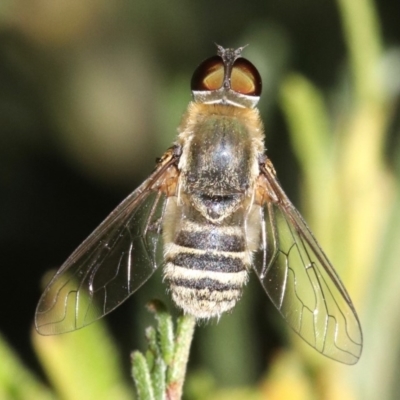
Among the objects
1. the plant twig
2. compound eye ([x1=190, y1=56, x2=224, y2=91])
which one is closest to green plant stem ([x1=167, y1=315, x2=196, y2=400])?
the plant twig

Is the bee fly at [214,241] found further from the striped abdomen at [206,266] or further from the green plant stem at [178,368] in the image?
the green plant stem at [178,368]

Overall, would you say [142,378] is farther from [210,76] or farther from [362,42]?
[362,42]

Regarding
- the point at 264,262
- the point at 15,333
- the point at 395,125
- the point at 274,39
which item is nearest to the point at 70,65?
the point at 274,39

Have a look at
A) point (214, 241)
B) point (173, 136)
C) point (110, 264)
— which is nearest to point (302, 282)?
point (214, 241)

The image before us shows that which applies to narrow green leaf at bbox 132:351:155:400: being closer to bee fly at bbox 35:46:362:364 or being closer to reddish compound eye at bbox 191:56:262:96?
bee fly at bbox 35:46:362:364

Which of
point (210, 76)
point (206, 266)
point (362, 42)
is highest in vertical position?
point (362, 42)
